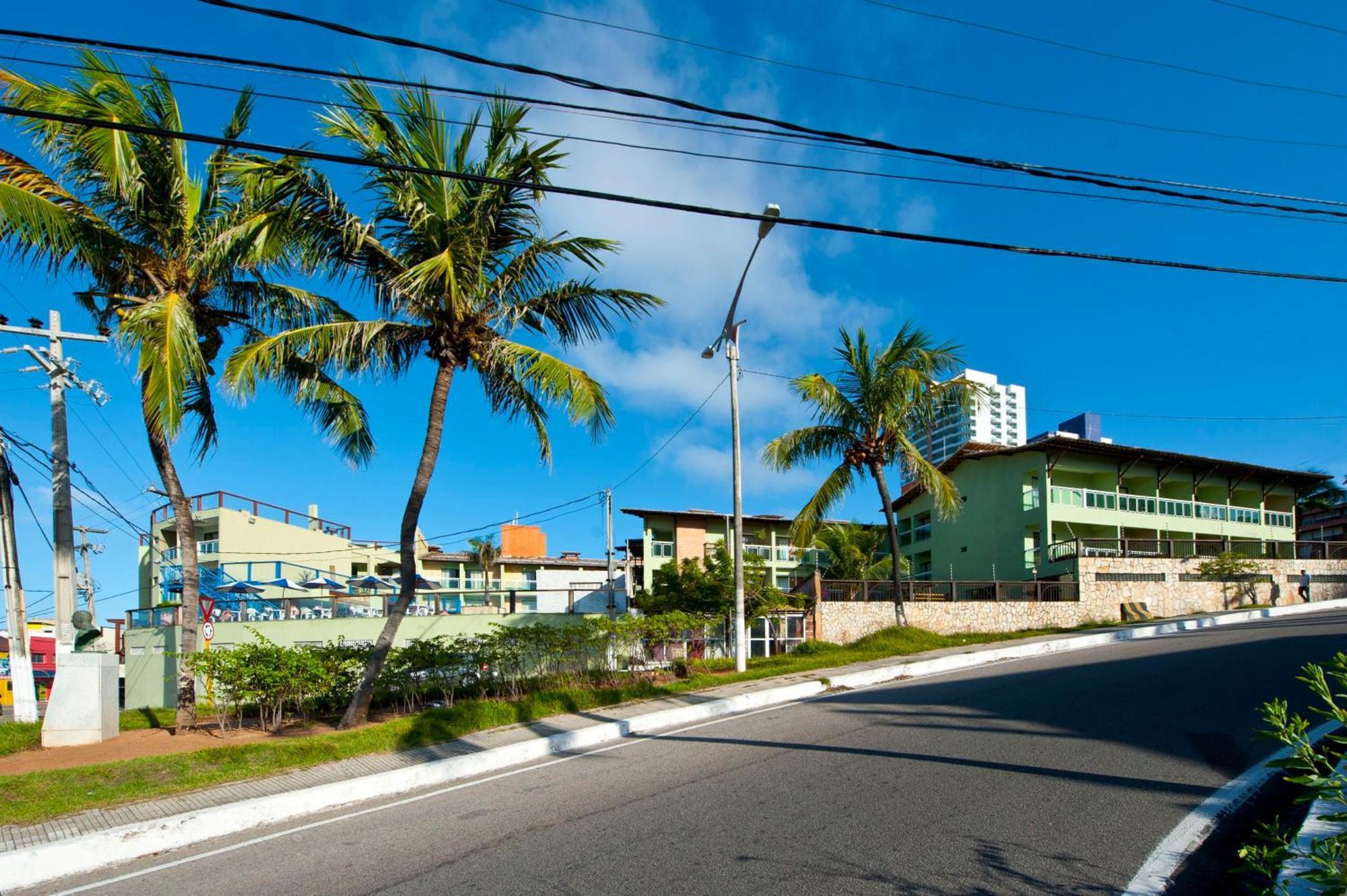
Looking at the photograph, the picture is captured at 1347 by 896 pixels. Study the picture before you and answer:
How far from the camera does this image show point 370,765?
930 centimetres

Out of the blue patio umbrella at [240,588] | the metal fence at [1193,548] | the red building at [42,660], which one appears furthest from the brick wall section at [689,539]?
the red building at [42,660]

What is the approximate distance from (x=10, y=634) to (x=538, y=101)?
15149 millimetres

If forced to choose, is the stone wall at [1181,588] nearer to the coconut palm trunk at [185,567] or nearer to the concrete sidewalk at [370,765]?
the concrete sidewalk at [370,765]

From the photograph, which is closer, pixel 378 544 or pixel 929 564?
pixel 929 564

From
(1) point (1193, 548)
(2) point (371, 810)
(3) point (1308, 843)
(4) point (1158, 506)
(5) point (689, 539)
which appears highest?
(4) point (1158, 506)

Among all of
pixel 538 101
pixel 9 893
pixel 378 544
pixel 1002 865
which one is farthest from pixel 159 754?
pixel 378 544

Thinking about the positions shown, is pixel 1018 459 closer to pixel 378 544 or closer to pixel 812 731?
pixel 812 731

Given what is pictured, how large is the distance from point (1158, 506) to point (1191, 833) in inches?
1427

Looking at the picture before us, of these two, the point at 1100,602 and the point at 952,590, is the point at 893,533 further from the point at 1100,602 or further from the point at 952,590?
the point at 1100,602

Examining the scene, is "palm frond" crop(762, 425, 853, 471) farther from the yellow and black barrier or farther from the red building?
the red building

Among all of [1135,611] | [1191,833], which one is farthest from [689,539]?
[1191,833]

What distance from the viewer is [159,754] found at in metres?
10.0

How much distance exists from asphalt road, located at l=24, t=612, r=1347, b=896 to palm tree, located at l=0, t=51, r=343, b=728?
668 centimetres

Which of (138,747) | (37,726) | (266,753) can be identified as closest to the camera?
(266,753)
